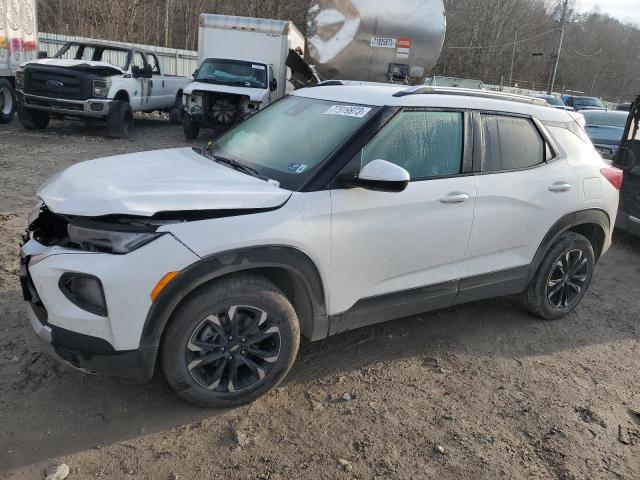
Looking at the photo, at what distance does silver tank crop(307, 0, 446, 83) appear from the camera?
10.3 meters

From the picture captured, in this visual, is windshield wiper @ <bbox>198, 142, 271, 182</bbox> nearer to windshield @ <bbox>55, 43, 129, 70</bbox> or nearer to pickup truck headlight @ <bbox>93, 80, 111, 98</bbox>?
pickup truck headlight @ <bbox>93, 80, 111, 98</bbox>

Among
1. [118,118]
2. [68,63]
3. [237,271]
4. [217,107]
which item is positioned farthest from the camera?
[217,107]

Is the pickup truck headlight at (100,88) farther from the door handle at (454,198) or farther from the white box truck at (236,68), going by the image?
the door handle at (454,198)

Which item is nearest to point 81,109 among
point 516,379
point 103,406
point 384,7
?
point 384,7

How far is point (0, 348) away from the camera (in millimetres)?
3412

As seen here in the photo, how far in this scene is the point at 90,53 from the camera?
12805mm

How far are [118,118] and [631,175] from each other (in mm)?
9788

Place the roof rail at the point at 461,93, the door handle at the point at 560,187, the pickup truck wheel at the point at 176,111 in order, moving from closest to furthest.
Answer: the roof rail at the point at 461,93 < the door handle at the point at 560,187 < the pickup truck wheel at the point at 176,111

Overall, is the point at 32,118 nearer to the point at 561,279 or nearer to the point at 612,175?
the point at 561,279

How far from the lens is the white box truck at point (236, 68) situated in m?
11.8

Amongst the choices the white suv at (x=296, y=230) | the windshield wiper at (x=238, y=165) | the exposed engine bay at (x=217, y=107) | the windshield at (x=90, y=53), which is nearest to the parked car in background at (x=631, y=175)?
the white suv at (x=296, y=230)

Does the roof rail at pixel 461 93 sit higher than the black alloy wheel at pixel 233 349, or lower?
higher

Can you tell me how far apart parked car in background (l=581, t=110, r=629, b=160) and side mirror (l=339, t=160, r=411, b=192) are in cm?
894

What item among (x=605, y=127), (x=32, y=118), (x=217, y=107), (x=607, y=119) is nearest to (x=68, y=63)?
(x=32, y=118)
